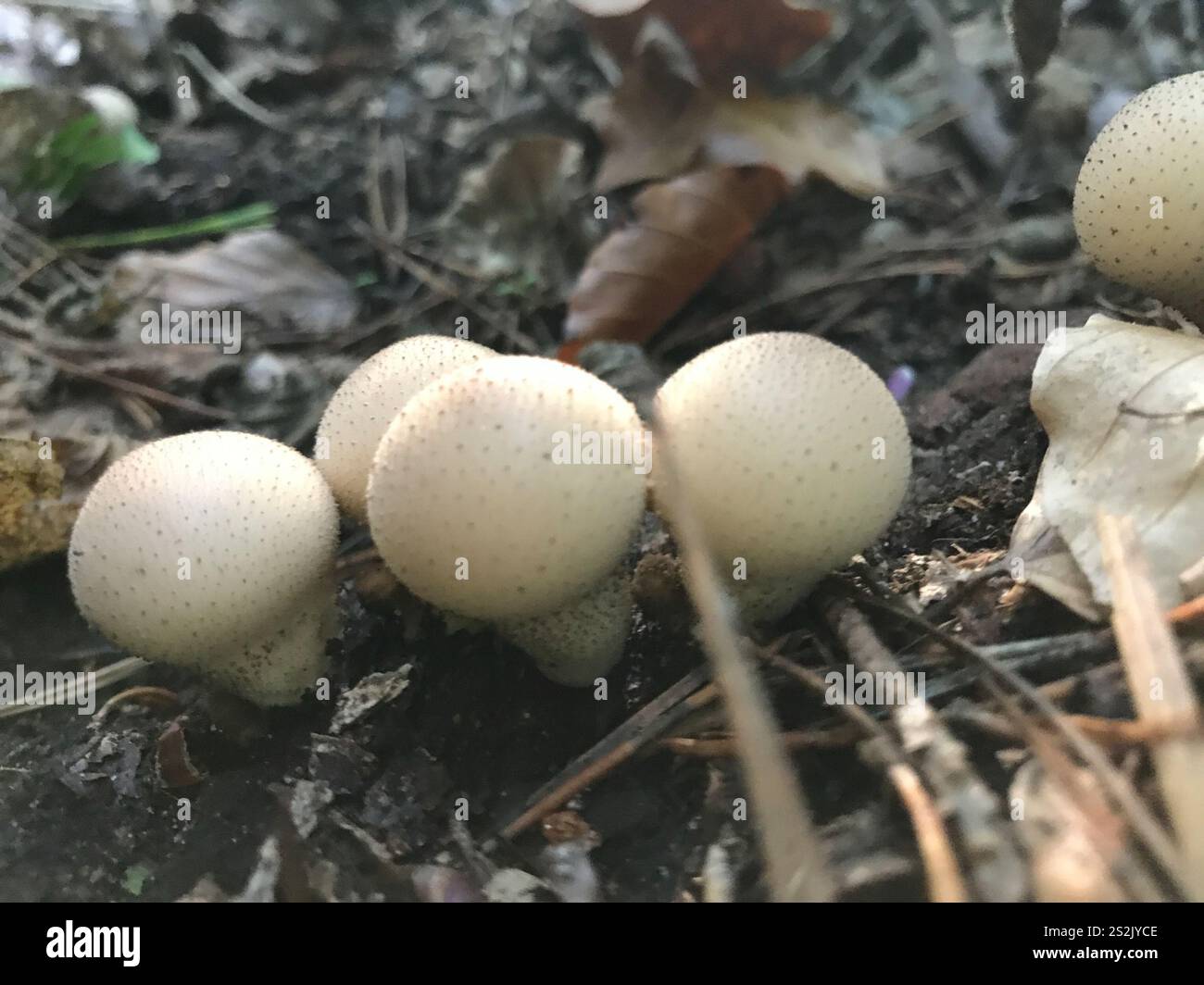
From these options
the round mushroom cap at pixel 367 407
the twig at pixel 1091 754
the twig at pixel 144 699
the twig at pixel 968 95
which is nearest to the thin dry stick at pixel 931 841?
the twig at pixel 1091 754

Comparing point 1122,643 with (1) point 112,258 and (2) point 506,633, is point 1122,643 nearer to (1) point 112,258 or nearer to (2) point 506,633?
(2) point 506,633

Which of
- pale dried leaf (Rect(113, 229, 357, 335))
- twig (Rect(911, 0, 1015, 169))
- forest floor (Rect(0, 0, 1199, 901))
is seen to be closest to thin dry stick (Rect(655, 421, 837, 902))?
forest floor (Rect(0, 0, 1199, 901))

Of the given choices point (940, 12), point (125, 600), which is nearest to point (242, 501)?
point (125, 600)

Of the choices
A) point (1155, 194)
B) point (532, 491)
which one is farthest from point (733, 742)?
point (1155, 194)

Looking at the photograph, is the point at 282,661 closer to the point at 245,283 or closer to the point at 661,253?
the point at 661,253

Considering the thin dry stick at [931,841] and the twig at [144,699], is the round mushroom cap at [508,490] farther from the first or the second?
the twig at [144,699]

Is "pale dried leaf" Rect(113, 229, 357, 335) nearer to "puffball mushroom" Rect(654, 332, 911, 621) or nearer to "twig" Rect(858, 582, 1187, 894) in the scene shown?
"puffball mushroom" Rect(654, 332, 911, 621)
